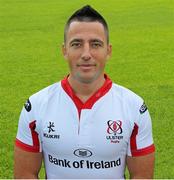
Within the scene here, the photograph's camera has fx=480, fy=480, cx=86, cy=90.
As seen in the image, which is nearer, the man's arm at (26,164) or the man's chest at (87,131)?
the man's chest at (87,131)

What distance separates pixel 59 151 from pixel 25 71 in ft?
23.8

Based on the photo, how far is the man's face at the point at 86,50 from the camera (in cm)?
264

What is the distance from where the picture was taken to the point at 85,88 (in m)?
2.77

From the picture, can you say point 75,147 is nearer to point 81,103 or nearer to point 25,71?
point 81,103

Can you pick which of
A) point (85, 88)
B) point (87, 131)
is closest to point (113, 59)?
point (85, 88)

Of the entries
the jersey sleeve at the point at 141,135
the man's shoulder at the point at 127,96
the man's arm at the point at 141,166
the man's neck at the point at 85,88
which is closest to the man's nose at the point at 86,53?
the man's neck at the point at 85,88

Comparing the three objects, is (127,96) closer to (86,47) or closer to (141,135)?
(141,135)

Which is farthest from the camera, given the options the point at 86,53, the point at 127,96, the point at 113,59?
the point at 113,59

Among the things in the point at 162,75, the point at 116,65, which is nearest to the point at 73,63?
the point at 162,75

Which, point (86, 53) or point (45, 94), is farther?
point (45, 94)

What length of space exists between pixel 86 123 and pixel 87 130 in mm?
41

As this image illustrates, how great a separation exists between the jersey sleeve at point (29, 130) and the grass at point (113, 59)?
96.6 inches

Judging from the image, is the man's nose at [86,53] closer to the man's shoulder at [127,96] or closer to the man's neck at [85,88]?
the man's neck at [85,88]

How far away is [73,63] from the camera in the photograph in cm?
267
